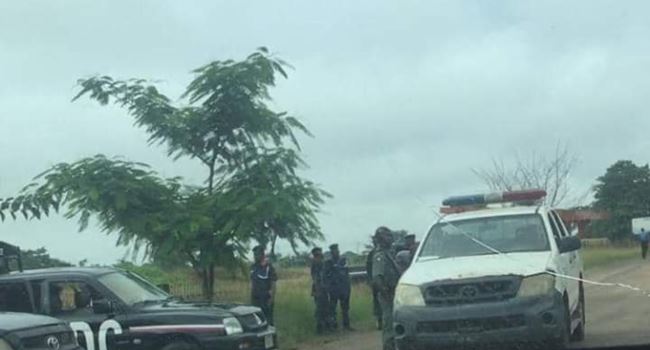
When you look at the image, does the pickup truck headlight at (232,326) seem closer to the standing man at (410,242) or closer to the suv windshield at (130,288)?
the suv windshield at (130,288)

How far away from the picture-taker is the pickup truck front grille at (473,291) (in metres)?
11.6

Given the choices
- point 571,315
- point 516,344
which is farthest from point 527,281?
point 571,315

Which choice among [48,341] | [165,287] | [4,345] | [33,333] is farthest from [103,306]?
[165,287]

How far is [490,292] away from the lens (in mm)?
11609

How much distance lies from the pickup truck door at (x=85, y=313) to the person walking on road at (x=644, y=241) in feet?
86.3

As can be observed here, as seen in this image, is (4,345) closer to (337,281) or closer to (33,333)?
(33,333)

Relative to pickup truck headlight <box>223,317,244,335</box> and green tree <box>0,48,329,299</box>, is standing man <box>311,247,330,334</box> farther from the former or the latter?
pickup truck headlight <box>223,317,244,335</box>

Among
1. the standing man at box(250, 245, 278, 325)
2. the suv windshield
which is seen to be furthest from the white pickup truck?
the standing man at box(250, 245, 278, 325)

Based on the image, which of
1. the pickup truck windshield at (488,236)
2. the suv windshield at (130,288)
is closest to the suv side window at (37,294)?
the suv windshield at (130,288)

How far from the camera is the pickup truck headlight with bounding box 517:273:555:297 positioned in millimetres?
11555

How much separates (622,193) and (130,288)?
2015 centimetres

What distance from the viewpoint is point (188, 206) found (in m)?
19.2

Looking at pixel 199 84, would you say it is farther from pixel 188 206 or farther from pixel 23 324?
pixel 23 324

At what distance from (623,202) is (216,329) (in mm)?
20578
